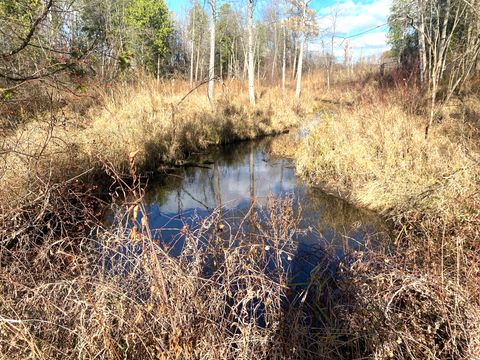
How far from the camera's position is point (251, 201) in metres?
4.51

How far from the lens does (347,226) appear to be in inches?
201

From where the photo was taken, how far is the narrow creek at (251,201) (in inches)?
166

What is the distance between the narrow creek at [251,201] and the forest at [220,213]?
5 centimetres

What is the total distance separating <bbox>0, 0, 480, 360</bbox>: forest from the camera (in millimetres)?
1973

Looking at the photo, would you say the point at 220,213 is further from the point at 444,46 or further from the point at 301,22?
the point at 301,22

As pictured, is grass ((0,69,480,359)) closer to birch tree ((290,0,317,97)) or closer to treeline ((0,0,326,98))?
treeline ((0,0,326,98))

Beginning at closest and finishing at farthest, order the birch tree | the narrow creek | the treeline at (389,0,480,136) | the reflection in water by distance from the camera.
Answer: the narrow creek → the reflection in water → the treeline at (389,0,480,136) → the birch tree

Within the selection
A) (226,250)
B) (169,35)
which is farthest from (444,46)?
(169,35)

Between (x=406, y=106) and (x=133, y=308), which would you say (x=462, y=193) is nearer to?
(x=133, y=308)

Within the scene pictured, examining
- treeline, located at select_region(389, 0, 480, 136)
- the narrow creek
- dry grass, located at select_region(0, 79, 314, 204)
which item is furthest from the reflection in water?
treeline, located at select_region(389, 0, 480, 136)

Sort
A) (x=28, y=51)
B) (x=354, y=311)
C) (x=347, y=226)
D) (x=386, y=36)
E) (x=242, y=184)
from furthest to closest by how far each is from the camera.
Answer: (x=386, y=36) < (x=242, y=184) < (x=347, y=226) < (x=28, y=51) < (x=354, y=311)

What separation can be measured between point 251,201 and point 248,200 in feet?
5.52

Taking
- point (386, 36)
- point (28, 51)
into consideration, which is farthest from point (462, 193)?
point (386, 36)

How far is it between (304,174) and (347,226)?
2896 millimetres
